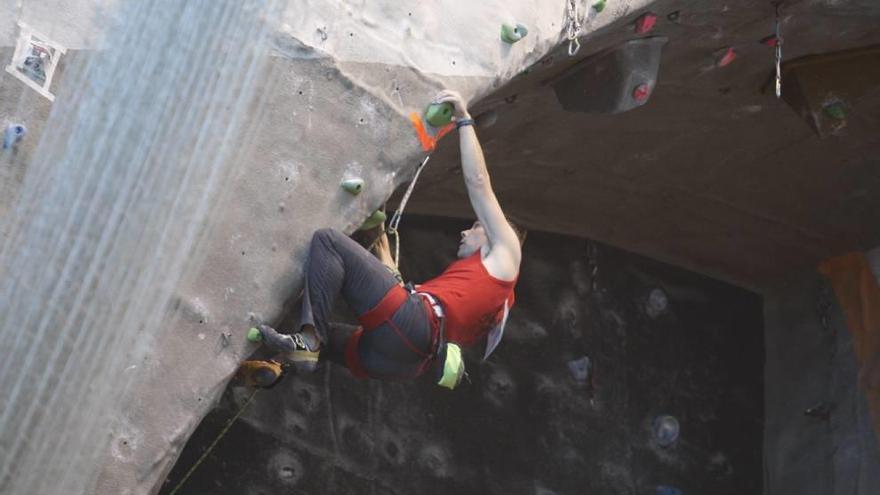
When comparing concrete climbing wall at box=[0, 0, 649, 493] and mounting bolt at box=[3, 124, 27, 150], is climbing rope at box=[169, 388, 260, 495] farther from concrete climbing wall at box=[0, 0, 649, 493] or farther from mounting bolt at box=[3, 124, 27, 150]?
mounting bolt at box=[3, 124, 27, 150]

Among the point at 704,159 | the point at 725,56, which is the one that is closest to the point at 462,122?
the point at 725,56

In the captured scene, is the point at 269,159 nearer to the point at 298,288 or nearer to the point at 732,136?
the point at 298,288

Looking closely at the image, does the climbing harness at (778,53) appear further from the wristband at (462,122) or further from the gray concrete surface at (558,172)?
the wristband at (462,122)

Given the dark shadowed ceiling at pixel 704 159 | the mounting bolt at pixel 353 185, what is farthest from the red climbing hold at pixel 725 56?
the mounting bolt at pixel 353 185

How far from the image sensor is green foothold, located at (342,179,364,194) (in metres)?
4.55

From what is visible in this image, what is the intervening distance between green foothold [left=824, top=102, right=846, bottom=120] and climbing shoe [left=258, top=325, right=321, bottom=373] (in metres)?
2.06

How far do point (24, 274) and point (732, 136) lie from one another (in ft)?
8.71

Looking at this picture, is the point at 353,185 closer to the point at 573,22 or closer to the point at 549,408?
the point at 573,22

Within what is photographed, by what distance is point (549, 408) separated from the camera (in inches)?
249

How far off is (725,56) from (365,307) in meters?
1.49

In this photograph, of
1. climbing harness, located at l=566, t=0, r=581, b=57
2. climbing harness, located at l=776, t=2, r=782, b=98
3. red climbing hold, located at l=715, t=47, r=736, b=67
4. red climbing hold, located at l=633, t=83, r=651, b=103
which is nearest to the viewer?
climbing harness, located at l=566, t=0, r=581, b=57

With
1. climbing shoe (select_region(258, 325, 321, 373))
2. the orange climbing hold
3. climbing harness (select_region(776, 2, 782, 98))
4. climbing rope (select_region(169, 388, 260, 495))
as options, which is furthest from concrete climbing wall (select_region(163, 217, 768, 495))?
climbing harness (select_region(776, 2, 782, 98))

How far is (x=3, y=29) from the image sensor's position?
4309 millimetres

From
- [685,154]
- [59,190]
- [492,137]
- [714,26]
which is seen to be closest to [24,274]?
[59,190]
